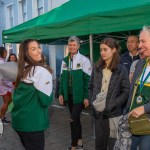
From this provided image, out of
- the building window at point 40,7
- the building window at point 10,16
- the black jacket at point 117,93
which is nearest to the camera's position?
the black jacket at point 117,93

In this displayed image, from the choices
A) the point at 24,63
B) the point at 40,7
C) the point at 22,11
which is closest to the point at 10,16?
the point at 22,11

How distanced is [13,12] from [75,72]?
15.3 m

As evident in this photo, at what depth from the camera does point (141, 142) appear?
2.70 metres

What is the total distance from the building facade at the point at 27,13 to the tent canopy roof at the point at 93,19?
7.73 metres

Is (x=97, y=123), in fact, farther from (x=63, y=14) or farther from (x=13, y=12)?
(x=13, y=12)

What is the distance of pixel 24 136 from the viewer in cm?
285

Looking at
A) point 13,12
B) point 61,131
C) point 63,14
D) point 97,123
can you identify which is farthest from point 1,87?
point 13,12

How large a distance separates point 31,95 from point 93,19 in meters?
2.20

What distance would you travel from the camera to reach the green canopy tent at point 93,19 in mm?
3934

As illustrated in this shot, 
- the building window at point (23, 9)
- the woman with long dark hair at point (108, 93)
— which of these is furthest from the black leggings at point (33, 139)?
the building window at point (23, 9)

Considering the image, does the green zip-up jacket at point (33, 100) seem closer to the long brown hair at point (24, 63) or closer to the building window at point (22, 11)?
the long brown hair at point (24, 63)

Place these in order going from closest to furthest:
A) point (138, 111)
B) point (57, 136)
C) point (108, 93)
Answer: point (138, 111)
point (108, 93)
point (57, 136)

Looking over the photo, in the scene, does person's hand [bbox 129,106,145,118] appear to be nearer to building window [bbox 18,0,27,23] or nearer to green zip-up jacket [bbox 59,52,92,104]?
green zip-up jacket [bbox 59,52,92,104]

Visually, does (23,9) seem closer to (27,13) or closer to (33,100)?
(27,13)
